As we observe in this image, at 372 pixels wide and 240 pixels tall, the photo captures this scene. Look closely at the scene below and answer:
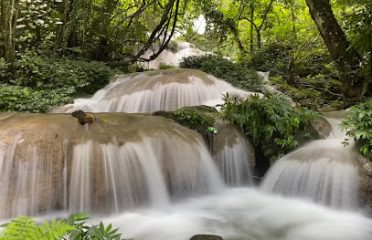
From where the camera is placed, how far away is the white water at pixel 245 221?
4230mm

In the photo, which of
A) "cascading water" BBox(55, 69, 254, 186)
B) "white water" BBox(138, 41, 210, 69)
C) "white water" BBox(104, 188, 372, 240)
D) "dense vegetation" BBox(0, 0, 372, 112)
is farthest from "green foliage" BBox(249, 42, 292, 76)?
"white water" BBox(104, 188, 372, 240)

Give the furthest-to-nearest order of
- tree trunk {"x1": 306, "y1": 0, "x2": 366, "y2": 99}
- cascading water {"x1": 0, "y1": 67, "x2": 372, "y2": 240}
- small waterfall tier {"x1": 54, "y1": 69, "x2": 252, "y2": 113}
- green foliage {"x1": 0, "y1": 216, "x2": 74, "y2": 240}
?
1. small waterfall tier {"x1": 54, "y1": 69, "x2": 252, "y2": 113}
2. tree trunk {"x1": 306, "y1": 0, "x2": 366, "y2": 99}
3. cascading water {"x1": 0, "y1": 67, "x2": 372, "y2": 240}
4. green foliage {"x1": 0, "y1": 216, "x2": 74, "y2": 240}

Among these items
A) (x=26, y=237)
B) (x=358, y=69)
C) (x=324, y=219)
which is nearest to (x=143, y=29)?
(x=358, y=69)

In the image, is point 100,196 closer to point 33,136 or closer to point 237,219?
point 33,136

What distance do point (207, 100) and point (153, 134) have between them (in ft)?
11.3

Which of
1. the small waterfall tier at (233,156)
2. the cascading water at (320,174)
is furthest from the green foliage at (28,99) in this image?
the cascading water at (320,174)

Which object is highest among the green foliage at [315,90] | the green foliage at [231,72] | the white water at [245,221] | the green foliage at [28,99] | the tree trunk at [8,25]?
the tree trunk at [8,25]

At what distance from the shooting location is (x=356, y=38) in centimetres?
667

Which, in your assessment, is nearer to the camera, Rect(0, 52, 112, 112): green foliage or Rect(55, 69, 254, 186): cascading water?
Rect(0, 52, 112, 112): green foliage

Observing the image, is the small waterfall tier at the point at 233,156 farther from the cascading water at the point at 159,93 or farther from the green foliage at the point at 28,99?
the green foliage at the point at 28,99

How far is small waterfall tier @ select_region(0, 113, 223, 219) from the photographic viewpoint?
457cm

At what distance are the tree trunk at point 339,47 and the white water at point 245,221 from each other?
337 centimetres

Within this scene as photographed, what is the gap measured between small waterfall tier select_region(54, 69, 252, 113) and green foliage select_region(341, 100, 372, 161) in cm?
381

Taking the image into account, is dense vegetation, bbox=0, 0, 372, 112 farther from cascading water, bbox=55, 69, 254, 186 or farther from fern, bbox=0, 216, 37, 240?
fern, bbox=0, 216, 37, 240
